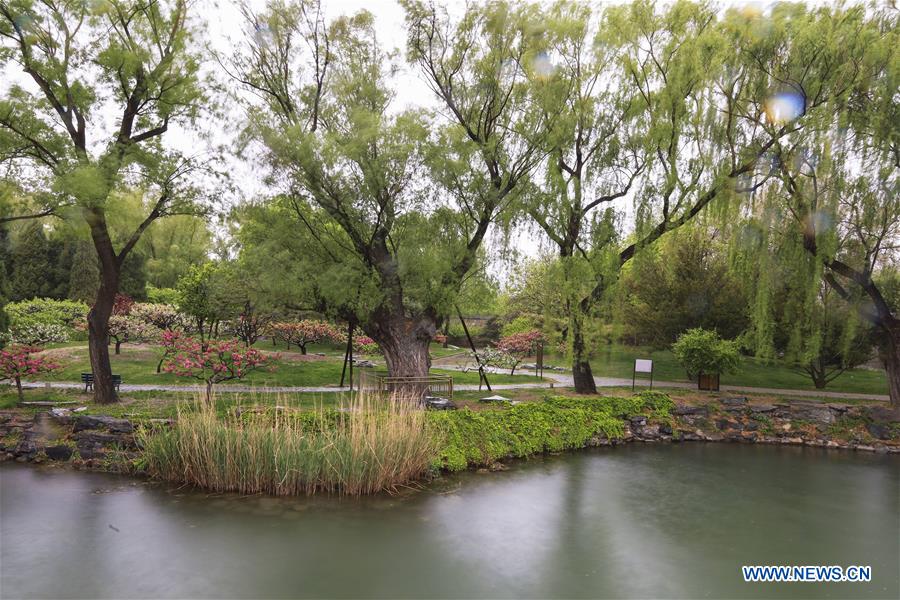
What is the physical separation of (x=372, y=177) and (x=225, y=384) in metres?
6.72

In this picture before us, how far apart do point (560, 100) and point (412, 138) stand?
4.02m

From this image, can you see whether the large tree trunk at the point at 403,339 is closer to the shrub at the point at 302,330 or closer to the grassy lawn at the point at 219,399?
the grassy lawn at the point at 219,399

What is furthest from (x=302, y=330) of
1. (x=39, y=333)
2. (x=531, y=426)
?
(x=531, y=426)

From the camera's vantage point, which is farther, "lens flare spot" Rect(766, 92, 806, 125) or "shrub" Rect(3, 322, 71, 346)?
"shrub" Rect(3, 322, 71, 346)

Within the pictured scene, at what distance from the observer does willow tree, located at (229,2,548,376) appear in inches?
443

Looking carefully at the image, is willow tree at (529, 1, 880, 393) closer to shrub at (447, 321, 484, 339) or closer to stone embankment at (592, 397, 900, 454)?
stone embankment at (592, 397, 900, 454)

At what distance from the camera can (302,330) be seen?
861 inches

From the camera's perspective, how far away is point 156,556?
5.90 meters

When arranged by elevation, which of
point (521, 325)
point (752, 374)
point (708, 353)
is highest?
point (521, 325)

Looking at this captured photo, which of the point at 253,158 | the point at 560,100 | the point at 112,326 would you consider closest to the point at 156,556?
the point at 253,158

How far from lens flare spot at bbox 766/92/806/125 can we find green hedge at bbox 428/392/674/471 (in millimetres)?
7197

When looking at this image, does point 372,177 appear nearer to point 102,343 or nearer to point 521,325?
point 102,343

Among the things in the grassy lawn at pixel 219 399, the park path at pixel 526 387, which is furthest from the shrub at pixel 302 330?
the grassy lawn at pixel 219 399

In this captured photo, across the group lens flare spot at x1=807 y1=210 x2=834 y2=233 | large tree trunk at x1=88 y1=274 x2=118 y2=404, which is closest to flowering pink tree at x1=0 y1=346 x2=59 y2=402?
large tree trunk at x1=88 y1=274 x2=118 y2=404
